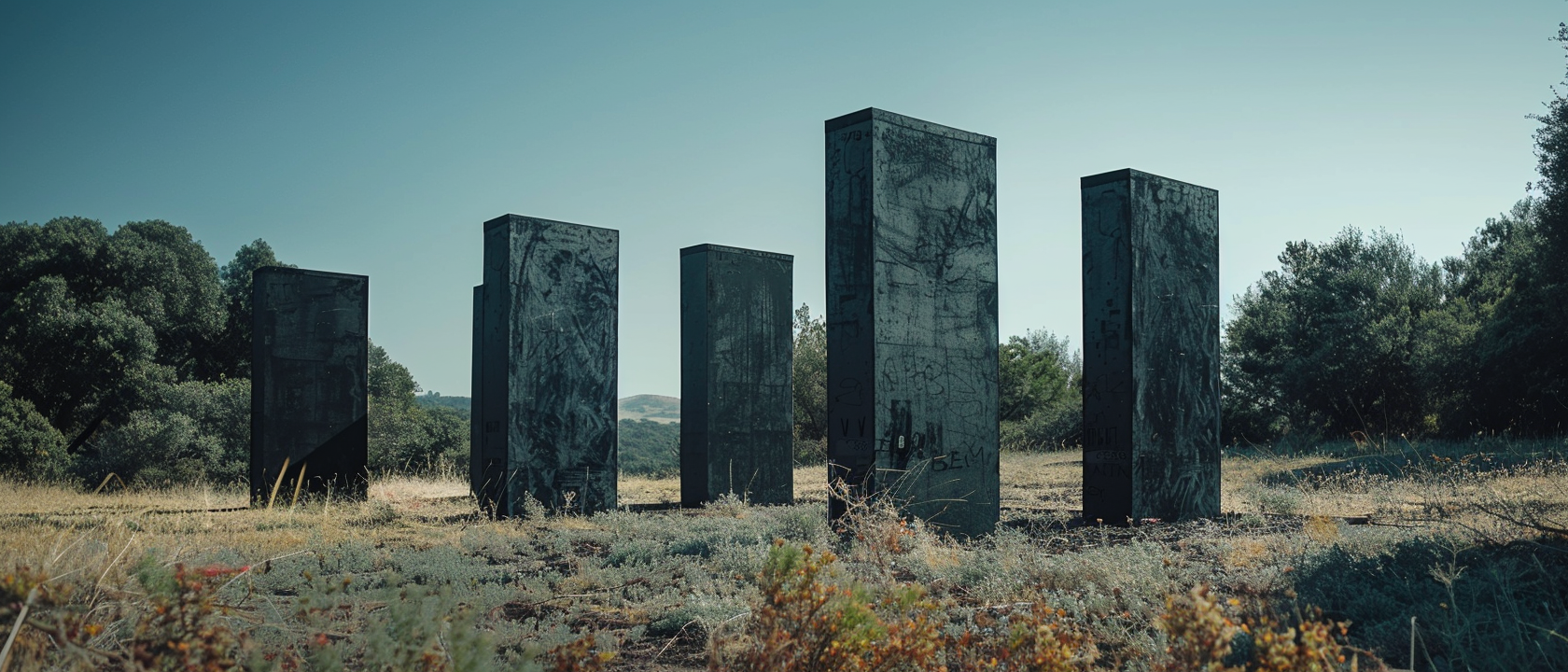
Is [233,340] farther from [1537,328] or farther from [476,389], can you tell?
[1537,328]

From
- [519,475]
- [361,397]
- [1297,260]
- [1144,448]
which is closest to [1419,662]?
[1144,448]

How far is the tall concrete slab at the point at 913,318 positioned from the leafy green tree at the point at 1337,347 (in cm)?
1678

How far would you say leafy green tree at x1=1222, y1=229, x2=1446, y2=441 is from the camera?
23.2 metres

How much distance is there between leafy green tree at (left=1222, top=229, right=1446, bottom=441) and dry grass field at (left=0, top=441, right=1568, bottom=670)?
13697mm

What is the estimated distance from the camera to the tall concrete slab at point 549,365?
11.5 meters

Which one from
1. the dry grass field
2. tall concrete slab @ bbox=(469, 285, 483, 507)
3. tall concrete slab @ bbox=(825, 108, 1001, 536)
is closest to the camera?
the dry grass field

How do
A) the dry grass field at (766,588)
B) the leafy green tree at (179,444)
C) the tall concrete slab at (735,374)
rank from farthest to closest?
the leafy green tree at (179,444) < the tall concrete slab at (735,374) < the dry grass field at (766,588)

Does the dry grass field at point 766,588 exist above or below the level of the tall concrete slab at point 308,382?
below

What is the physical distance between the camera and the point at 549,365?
464 inches

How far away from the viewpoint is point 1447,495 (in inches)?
405

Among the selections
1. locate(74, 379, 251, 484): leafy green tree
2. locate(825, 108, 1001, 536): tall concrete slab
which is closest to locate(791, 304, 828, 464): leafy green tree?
locate(74, 379, 251, 484): leafy green tree

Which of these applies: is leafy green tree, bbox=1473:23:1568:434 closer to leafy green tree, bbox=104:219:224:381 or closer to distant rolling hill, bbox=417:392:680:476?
distant rolling hill, bbox=417:392:680:476

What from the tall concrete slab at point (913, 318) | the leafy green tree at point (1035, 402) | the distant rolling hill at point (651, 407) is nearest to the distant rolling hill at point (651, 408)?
the distant rolling hill at point (651, 407)

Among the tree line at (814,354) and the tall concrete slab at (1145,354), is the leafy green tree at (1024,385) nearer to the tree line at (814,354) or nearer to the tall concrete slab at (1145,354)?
the tree line at (814,354)
